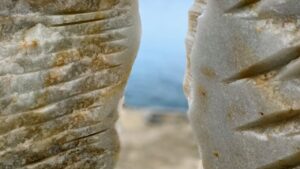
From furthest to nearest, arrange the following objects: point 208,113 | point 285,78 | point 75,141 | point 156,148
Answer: point 156,148
point 75,141
point 208,113
point 285,78

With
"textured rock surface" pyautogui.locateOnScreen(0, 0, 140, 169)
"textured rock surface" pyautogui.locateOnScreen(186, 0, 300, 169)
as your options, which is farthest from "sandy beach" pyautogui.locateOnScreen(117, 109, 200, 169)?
"textured rock surface" pyautogui.locateOnScreen(186, 0, 300, 169)

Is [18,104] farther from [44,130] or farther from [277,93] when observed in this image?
[277,93]

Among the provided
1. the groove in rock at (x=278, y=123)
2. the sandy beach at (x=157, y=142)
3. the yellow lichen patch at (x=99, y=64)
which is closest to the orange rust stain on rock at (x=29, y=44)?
the yellow lichen patch at (x=99, y=64)

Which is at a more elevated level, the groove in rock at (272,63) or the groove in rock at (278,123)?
the groove in rock at (272,63)

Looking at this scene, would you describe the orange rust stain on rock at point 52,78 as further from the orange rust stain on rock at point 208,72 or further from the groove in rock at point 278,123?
the groove in rock at point 278,123

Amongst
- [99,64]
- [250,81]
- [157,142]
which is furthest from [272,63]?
[157,142]

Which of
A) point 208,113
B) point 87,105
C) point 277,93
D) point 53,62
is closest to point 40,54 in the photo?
point 53,62
